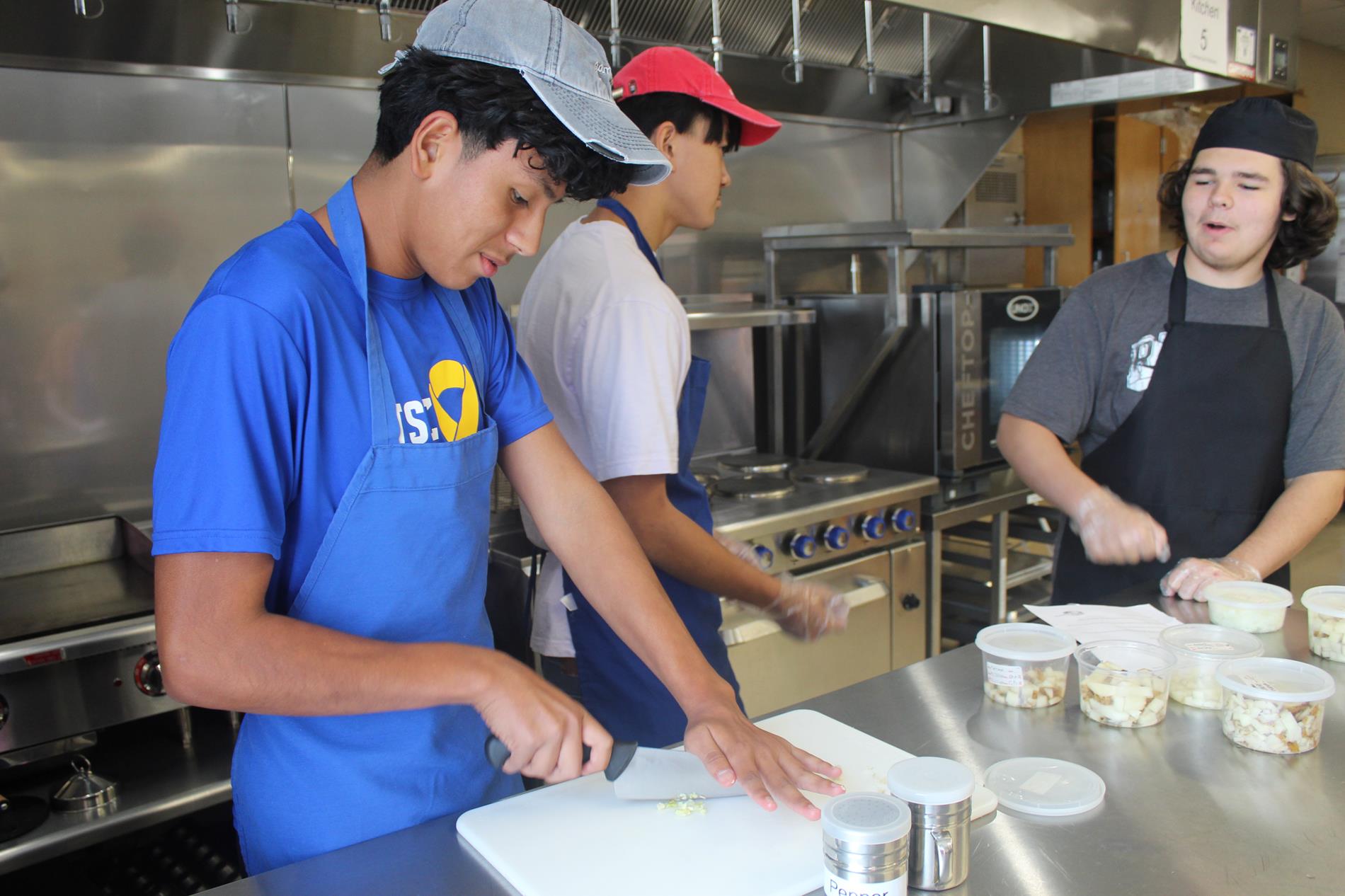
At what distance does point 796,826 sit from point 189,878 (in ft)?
5.38

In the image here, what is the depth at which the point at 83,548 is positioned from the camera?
7.85ft

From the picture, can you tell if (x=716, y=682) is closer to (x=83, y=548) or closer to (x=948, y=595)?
(x=83, y=548)

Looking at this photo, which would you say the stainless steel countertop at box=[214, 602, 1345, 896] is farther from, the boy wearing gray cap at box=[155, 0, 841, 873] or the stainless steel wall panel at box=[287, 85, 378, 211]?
the stainless steel wall panel at box=[287, 85, 378, 211]

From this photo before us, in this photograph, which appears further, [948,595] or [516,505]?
[948,595]

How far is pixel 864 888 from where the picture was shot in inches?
35.0

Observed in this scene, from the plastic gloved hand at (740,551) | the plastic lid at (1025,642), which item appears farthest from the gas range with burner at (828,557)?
the plastic lid at (1025,642)

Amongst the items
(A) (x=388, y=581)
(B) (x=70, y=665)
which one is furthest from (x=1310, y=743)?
(B) (x=70, y=665)

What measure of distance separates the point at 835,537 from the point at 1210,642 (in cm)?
155

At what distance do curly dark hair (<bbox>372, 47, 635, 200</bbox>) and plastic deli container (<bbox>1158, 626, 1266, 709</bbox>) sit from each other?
3.21 feet

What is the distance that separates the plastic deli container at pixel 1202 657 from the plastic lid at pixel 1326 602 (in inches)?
5.0

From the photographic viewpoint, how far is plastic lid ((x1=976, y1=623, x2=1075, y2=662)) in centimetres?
137

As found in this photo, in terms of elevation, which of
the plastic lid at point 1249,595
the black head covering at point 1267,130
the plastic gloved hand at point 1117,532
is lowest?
the plastic lid at point 1249,595

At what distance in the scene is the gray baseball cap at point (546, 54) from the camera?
3.61ft

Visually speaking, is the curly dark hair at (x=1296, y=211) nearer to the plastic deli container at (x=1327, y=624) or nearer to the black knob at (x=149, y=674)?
the plastic deli container at (x=1327, y=624)
